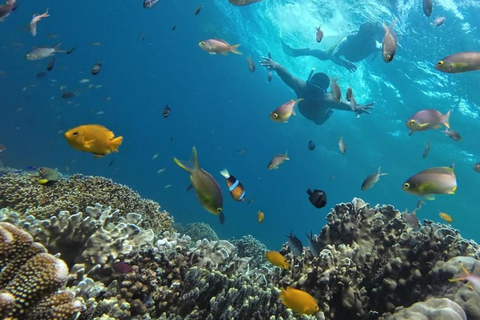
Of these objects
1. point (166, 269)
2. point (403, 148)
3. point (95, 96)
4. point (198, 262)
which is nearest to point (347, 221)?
point (198, 262)

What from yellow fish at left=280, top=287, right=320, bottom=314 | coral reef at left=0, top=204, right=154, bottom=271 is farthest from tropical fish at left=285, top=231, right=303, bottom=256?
coral reef at left=0, top=204, right=154, bottom=271

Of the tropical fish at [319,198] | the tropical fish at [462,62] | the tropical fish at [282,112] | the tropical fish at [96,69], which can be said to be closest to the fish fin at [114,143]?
the tropical fish at [319,198]

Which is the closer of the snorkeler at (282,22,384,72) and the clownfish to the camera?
the clownfish

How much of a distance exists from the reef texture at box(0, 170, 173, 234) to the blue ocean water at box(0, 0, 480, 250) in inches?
284

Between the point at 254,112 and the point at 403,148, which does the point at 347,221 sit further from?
the point at 254,112

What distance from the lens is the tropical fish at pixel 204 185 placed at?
2.80 m

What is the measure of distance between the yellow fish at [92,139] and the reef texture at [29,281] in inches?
80.2

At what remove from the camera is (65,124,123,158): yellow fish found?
11.5 feet

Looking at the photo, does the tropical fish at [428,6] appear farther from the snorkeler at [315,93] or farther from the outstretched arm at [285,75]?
the snorkeler at [315,93]

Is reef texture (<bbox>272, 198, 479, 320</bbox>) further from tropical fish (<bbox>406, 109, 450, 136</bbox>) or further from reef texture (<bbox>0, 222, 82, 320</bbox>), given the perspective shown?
reef texture (<bbox>0, 222, 82, 320</bbox>)

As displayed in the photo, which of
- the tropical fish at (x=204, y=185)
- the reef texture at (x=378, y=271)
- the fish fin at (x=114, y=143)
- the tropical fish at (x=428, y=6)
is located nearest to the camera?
the tropical fish at (x=204, y=185)

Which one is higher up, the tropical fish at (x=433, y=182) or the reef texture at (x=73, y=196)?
the tropical fish at (x=433, y=182)

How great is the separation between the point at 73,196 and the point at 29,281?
4.56 meters

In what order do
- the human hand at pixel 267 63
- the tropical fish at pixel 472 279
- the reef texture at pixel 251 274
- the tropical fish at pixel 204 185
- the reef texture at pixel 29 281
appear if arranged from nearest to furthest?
the reef texture at pixel 29 281 < the tropical fish at pixel 204 185 < the reef texture at pixel 251 274 < the tropical fish at pixel 472 279 < the human hand at pixel 267 63
